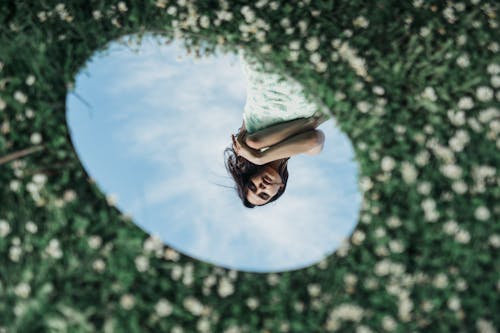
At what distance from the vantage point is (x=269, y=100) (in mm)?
3195

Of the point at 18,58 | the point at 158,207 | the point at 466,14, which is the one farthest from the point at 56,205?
the point at 466,14

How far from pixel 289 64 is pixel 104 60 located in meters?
1.14

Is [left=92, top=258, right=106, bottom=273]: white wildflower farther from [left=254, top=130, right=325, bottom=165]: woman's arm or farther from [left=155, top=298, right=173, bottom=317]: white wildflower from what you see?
[left=254, top=130, right=325, bottom=165]: woman's arm

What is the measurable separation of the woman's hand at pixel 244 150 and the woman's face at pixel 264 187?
11 cm

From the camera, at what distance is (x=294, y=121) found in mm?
3260

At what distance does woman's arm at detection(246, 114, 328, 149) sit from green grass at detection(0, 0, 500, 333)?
16.0 inches

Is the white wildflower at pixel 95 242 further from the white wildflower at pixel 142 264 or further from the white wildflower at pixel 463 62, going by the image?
the white wildflower at pixel 463 62

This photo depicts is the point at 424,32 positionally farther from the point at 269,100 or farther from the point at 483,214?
the point at 483,214

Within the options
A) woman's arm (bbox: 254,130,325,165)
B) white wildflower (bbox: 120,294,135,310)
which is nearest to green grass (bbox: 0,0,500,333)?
white wildflower (bbox: 120,294,135,310)

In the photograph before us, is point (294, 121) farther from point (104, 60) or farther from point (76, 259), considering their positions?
point (76, 259)

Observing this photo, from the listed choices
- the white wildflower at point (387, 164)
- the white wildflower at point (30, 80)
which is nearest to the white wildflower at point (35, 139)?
the white wildflower at point (30, 80)

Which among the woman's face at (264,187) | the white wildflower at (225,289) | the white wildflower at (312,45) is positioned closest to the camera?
the white wildflower at (225,289)

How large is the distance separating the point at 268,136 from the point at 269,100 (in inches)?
10.2

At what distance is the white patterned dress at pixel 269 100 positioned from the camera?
302 centimetres
